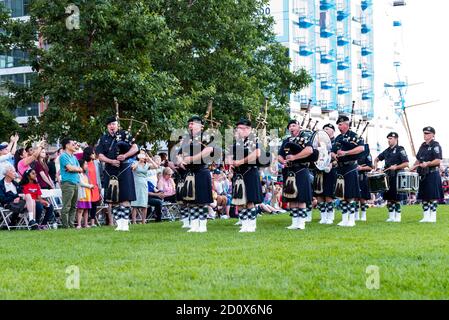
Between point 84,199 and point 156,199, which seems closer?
point 84,199

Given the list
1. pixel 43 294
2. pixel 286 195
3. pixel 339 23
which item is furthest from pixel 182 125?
pixel 339 23

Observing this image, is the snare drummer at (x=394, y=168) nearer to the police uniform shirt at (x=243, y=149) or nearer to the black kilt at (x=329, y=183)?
the black kilt at (x=329, y=183)

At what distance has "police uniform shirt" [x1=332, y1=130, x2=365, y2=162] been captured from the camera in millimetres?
18891

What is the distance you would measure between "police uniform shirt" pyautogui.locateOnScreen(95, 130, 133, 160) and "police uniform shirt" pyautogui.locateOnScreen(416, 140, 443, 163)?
6611 millimetres

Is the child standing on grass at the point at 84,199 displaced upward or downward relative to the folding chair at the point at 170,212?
upward

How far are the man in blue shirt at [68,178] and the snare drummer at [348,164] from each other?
5.22 m

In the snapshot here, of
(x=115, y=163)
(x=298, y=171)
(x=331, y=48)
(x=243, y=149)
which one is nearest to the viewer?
(x=243, y=149)

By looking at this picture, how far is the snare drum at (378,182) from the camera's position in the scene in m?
20.4

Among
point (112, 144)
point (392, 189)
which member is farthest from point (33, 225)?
point (392, 189)

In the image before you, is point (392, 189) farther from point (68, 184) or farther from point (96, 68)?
point (96, 68)

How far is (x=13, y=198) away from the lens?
1945cm

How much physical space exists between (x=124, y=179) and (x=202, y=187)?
151 cm

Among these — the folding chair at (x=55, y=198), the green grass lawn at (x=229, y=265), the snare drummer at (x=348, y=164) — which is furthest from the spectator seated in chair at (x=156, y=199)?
the green grass lawn at (x=229, y=265)

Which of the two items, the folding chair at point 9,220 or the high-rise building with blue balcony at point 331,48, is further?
the high-rise building with blue balcony at point 331,48
